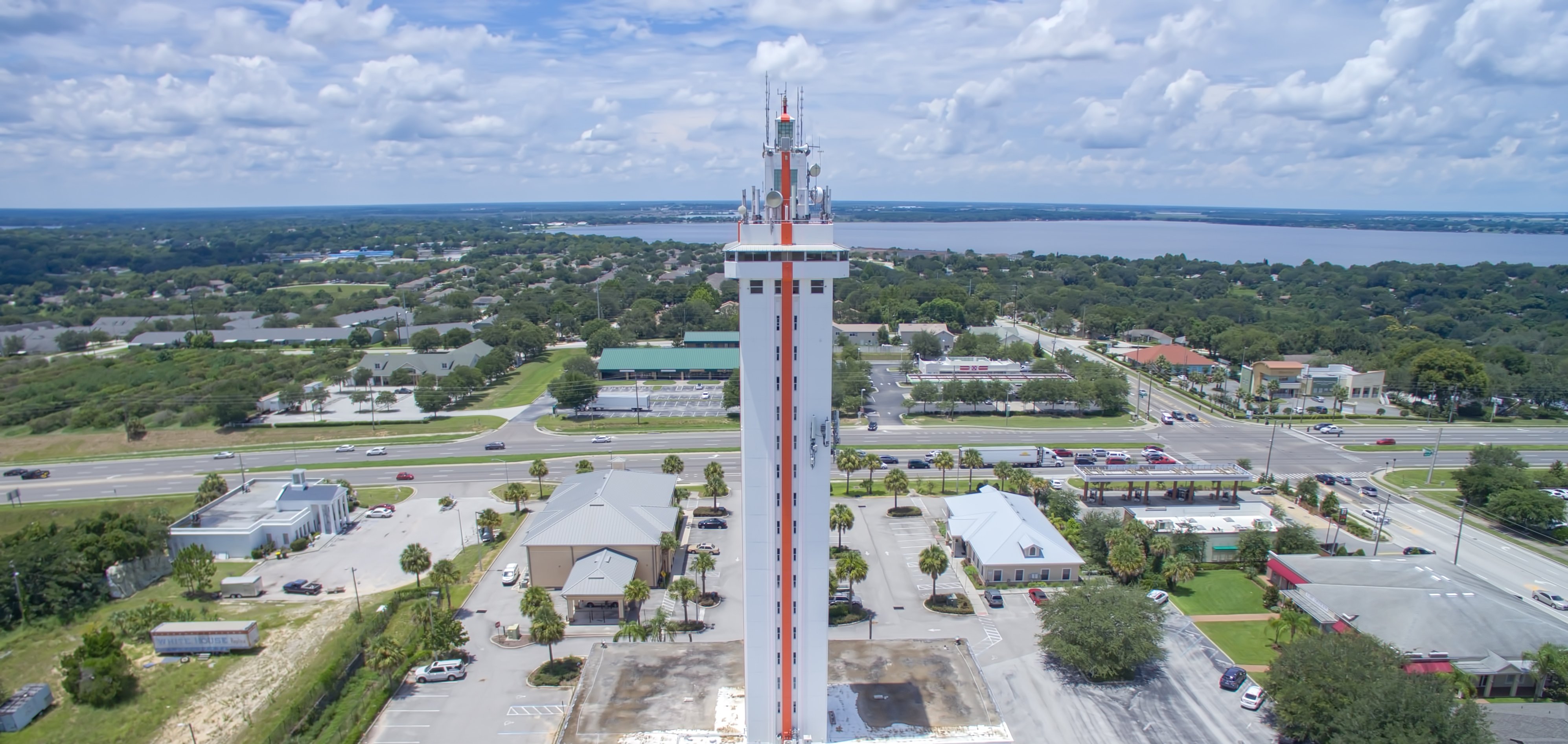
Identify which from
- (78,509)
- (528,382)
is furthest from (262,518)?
(528,382)

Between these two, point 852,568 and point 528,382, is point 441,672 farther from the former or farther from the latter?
point 528,382

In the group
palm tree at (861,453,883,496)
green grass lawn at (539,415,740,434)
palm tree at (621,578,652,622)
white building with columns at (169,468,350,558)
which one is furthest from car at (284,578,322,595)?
palm tree at (861,453,883,496)

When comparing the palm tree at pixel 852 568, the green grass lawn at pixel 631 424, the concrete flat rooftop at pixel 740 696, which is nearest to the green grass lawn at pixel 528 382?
the green grass lawn at pixel 631 424

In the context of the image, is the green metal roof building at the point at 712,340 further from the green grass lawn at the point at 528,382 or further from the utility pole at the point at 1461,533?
the utility pole at the point at 1461,533

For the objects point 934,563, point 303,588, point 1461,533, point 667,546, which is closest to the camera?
point 934,563

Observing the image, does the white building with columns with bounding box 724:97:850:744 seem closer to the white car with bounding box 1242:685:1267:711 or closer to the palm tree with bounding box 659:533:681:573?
the palm tree with bounding box 659:533:681:573

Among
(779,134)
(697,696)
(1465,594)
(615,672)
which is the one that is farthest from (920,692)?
(1465,594)
